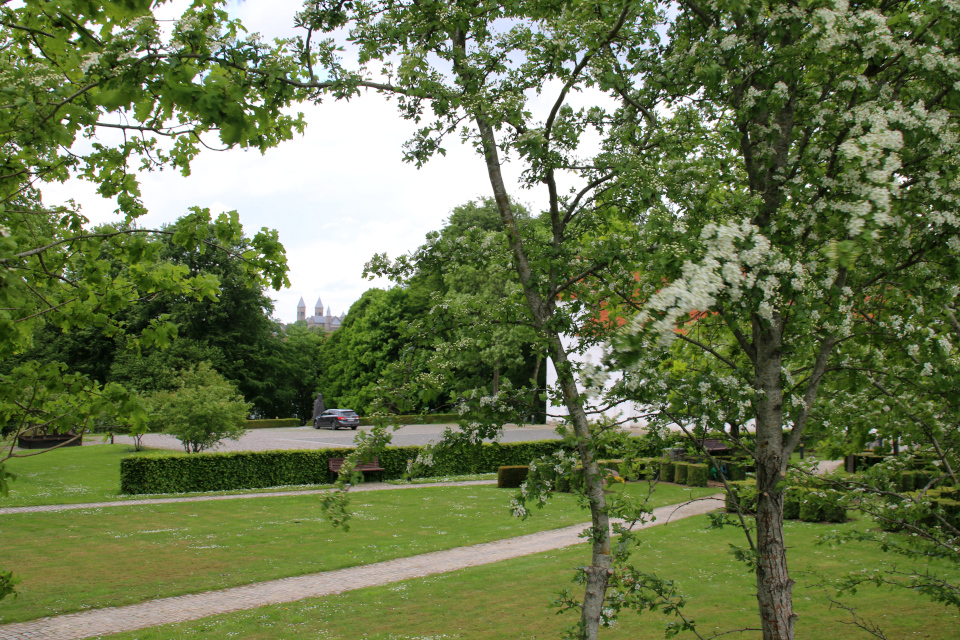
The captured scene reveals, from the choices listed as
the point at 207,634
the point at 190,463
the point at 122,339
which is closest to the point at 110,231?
the point at 122,339

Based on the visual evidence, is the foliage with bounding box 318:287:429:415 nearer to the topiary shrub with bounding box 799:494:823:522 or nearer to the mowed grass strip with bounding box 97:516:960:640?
the topiary shrub with bounding box 799:494:823:522

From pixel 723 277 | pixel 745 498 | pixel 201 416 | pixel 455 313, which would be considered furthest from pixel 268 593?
pixel 201 416

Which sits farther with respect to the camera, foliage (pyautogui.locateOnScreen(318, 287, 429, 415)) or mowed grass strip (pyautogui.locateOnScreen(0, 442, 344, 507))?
foliage (pyautogui.locateOnScreen(318, 287, 429, 415))

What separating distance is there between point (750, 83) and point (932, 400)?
3.47m

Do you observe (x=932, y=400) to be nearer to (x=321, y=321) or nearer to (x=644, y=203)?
(x=644, y=203)

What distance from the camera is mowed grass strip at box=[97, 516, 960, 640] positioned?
26.3 ft

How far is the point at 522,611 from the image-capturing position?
29.3ft

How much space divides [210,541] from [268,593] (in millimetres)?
3961

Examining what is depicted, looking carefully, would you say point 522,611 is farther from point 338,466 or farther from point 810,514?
point 338,466

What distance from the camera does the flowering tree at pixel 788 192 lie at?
145 inches

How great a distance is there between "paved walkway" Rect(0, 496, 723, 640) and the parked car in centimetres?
2820

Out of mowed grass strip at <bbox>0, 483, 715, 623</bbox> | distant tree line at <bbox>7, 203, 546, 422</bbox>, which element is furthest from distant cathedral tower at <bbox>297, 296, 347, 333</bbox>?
mowed grass strip at <bbox>0, 483, 715, 623</bbox>

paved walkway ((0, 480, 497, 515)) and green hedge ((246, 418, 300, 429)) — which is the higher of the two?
green hedge ((246, 418, 300, 429))

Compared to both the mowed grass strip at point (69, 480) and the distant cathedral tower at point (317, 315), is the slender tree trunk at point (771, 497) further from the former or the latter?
the distant cathedral tower at point (317, 315)
